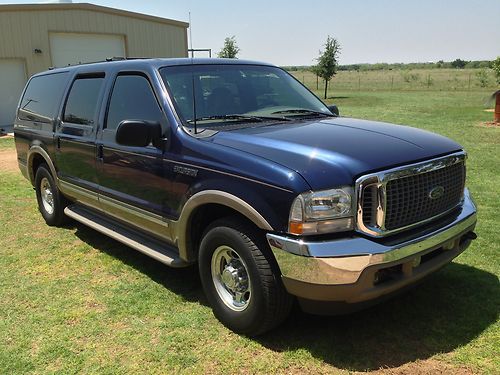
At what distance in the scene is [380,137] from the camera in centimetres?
352

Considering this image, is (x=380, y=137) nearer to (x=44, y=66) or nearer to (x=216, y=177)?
(x=216, y=177)

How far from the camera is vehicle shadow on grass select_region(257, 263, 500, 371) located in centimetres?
325

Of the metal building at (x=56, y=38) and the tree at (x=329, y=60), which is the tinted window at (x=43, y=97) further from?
the tree at (x=329, y=60)

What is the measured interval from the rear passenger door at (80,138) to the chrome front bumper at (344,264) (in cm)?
262

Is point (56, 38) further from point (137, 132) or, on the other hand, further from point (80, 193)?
point (137, 132)

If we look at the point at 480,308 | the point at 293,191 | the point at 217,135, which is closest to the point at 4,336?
the point at 217,135

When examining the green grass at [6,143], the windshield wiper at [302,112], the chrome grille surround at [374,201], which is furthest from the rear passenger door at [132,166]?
the green grass at [6,143]

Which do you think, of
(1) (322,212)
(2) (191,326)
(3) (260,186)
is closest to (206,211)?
(3) (260,186)

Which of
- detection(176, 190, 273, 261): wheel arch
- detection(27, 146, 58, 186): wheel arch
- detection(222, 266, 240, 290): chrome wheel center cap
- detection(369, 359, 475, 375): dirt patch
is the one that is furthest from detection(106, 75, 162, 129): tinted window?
detection(369, 359, 475, 375): dirt patch

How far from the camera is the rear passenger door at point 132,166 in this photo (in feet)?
13.2

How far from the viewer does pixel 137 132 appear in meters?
3.72

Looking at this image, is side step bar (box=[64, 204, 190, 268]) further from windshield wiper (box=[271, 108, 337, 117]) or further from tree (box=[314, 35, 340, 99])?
tree (box=[314, 35, 340, 99])

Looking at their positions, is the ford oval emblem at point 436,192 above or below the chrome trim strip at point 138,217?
above

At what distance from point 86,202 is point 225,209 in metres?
2.28
